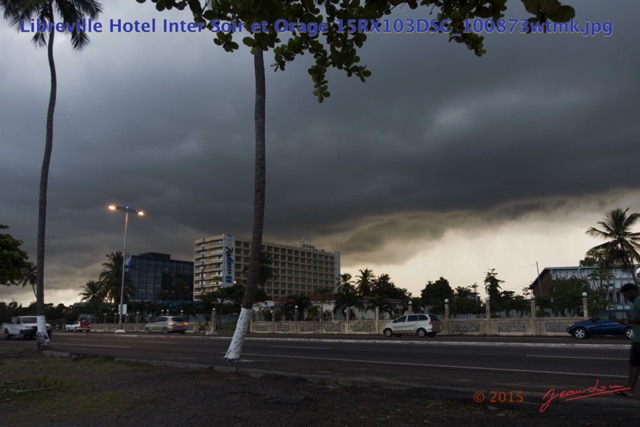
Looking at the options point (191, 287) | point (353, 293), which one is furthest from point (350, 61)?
point (191, 287)

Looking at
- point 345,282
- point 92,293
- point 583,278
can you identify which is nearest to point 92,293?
point 92,293

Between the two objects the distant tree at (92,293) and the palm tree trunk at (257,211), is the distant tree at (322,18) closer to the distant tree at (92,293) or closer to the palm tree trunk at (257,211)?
the palm tree trunk at (257,211)

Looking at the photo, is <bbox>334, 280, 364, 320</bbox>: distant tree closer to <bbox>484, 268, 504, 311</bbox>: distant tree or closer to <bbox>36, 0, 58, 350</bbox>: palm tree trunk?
<bbox>484, 268, 504, 311</bbox>: distant tree

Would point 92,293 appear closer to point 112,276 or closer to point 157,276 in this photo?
point 112,276

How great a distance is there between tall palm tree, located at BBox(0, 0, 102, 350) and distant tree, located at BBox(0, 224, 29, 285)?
3.28m

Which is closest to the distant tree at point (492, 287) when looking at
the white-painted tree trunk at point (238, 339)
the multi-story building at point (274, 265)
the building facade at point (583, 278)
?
the building facade at point (583, 278)

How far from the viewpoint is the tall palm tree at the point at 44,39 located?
19094 millimetres

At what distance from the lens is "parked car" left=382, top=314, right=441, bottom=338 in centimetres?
3173

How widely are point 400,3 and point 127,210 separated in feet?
148

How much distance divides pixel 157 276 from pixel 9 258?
164136 millimetres

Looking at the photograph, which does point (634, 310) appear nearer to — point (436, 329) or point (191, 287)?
point (436, 329)

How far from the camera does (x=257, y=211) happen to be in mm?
13422

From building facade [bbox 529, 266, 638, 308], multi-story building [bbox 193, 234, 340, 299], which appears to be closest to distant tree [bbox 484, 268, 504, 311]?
building facade [bbox 529, 266, 638, 308]
